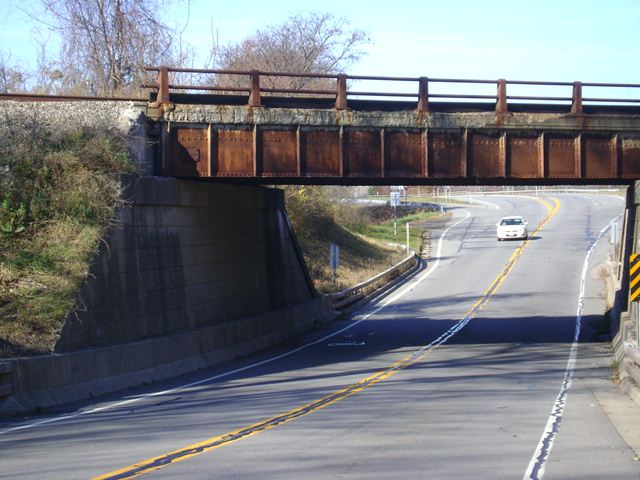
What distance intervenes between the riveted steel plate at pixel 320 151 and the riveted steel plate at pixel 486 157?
3.74m

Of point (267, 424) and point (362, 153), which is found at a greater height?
point (362, 153)

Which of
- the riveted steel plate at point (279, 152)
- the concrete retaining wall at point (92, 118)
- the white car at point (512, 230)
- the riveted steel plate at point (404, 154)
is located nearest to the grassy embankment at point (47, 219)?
the concrete retaining wall at point (92, 118)

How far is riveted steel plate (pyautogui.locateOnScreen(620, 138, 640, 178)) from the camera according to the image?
23.2 meters

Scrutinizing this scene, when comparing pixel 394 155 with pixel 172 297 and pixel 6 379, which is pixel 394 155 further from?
pixel 6 379

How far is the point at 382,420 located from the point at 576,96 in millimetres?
13770

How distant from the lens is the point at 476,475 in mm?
8383

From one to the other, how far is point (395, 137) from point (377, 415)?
11.4 m

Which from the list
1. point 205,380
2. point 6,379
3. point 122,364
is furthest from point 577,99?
point 6,379

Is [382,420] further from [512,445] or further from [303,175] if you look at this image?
[303,175]

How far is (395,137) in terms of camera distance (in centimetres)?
2267

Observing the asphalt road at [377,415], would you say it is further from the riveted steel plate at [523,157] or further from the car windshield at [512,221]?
the car windshield at [512,221]

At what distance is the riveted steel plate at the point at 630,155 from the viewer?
76.0ft

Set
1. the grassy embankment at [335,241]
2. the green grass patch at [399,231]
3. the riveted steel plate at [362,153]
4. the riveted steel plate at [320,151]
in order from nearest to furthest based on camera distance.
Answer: the riveted steel plate at [320,151] < the riveted steel plate at [362,153] < the grassy embankment at [335,241] < the green grass patch at [399,231]

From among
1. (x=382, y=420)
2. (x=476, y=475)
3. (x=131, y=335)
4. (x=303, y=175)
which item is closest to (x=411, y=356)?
(x=303, y=175)
